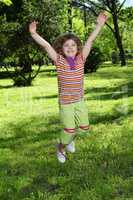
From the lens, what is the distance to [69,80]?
7.53m

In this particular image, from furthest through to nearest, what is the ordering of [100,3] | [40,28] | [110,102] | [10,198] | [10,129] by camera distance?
1. [100,3]
2. [40,28]
3. [110,102]
4. [10,129]
5. [10,198]

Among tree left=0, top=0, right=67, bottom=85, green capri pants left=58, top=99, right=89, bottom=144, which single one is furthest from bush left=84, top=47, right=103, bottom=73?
green capri pants left=58, top=99, right=89, bottom=144

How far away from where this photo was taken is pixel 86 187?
670 centimetres

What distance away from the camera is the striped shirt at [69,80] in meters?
7.49

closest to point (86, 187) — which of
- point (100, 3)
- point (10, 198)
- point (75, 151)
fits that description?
point (10, 198)

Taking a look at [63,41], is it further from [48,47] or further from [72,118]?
[72,118]

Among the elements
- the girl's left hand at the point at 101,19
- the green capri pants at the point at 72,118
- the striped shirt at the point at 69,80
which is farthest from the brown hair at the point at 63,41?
the green capri pants at the point at 72,118

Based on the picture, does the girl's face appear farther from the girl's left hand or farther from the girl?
the girl's left hand

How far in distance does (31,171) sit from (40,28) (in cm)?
2472

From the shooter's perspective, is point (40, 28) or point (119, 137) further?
point (40, 28)

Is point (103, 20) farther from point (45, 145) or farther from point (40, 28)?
point (40, 28)

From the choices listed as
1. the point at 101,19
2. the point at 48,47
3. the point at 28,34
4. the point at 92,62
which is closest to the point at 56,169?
the point at 48,47

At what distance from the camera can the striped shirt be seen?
295 inches

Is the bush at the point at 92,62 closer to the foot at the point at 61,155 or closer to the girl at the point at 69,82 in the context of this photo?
the foot at the point at 61,155
